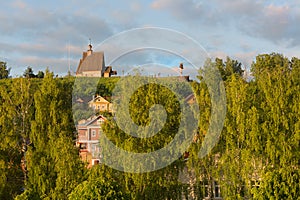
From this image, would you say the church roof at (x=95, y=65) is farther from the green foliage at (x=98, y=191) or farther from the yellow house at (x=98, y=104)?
the green foliage at (x=98, y=191)

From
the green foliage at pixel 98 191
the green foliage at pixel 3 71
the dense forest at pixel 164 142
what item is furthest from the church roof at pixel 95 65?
the green foliage at pixel 98 191

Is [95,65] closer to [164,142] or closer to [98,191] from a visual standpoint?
[164,142]

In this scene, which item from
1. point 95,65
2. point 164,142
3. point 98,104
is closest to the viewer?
point 164,142

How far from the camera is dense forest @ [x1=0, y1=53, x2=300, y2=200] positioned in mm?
21250

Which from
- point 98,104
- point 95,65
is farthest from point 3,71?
point 98,104

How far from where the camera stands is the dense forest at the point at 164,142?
21250 millimetres

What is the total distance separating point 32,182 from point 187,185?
6.59m

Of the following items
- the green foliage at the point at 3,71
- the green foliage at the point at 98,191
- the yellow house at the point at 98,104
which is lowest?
the green foliage at the point at 98,191

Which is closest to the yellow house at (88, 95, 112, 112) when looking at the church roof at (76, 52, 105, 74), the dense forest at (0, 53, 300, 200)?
the church roof at (76, 52, 105, 74)

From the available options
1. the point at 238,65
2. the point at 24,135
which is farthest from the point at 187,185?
the point at 238,65

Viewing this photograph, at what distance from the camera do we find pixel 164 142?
869 inches

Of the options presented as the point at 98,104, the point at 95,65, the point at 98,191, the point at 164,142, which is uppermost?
the point at 95,65

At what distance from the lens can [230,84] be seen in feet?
76.7

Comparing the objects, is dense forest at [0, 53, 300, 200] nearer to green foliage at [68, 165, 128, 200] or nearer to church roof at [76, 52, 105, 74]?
green foliage at [68, 165, 128, 200]
